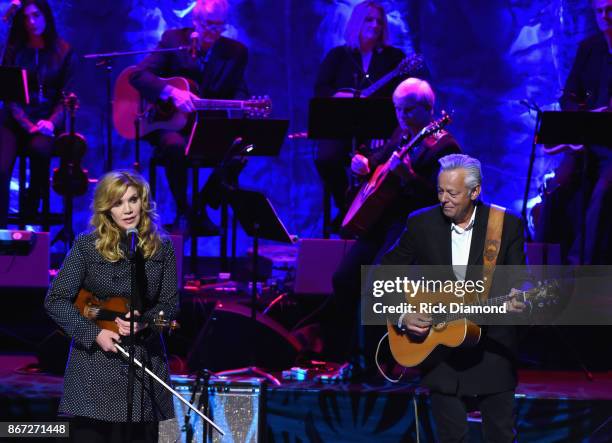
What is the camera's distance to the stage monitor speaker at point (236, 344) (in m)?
→ 6.72

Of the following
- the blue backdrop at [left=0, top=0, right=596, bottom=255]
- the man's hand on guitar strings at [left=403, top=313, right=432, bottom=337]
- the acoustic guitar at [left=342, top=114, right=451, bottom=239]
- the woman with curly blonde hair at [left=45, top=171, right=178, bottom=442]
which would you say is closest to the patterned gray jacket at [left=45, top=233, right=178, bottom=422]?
the woman with curly blonde hair at [left=45, top=171, right=178, bottom=442]

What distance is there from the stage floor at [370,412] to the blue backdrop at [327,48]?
481cm

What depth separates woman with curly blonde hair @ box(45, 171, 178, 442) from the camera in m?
4.40

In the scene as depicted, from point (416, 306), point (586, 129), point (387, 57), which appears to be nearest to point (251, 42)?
point (387, 57)

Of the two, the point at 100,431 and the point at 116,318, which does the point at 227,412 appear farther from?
the point at 116,318

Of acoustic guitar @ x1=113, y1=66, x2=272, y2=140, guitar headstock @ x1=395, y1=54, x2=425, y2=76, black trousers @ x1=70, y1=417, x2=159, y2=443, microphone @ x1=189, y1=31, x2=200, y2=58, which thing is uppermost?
microphone @ x1=189, y1=31, x2=200, y2=58

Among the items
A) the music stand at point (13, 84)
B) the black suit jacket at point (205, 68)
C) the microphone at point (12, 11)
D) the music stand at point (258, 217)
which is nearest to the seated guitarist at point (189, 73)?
the black suit jacket at point (205, 68)

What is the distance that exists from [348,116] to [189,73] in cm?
233

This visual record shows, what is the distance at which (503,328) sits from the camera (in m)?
4.72

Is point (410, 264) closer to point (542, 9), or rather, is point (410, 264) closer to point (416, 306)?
point (416, 306)

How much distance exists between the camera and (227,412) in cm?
583

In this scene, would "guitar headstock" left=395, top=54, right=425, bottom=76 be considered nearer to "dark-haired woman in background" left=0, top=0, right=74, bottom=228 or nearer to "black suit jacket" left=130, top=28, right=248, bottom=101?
"black suit jacket" left=130, top=28, right=248, bottom=101

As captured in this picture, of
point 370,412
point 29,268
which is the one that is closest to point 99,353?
point 370,412

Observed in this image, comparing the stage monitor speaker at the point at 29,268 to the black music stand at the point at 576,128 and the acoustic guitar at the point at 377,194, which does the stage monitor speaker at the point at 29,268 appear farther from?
the black music stand at the point at 576,128
